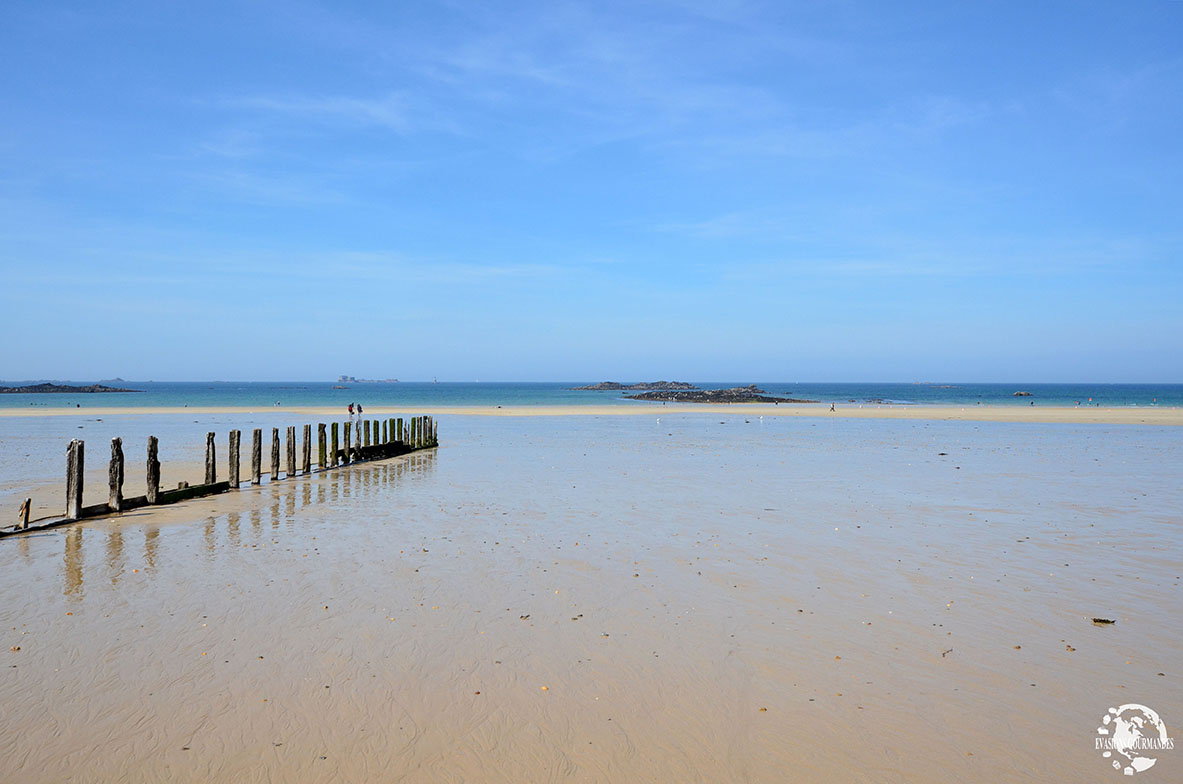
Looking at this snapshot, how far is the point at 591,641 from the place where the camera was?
7.89m

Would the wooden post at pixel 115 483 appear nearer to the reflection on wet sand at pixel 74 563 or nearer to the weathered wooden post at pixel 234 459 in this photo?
the reflection on wet sand at pixel 74 563

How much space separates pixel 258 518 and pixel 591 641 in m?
9.59

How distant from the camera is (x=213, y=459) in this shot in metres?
18.6

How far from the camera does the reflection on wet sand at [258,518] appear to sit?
11032 mm

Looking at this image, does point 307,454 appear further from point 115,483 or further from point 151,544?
point 151,544

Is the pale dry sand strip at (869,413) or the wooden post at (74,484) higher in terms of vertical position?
the wooden post at (74,484)

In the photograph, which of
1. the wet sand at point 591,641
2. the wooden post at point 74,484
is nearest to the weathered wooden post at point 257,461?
the wet sand at point 591,641

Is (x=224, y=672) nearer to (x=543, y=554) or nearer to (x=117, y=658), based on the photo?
(x=117, y=658)

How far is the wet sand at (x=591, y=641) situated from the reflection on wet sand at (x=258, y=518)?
13 cm

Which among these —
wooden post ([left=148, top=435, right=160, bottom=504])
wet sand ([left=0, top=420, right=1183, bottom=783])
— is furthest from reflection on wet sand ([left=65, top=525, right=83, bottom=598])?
wooden post ([left=148, top=435, right=160, bottom=504])

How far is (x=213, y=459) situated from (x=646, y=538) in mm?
11533

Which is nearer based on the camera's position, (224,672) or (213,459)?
(224,672)

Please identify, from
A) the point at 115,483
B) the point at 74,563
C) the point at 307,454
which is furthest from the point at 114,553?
the point at 307,454

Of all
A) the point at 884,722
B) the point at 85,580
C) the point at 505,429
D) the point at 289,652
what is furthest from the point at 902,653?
the point at 505,429
